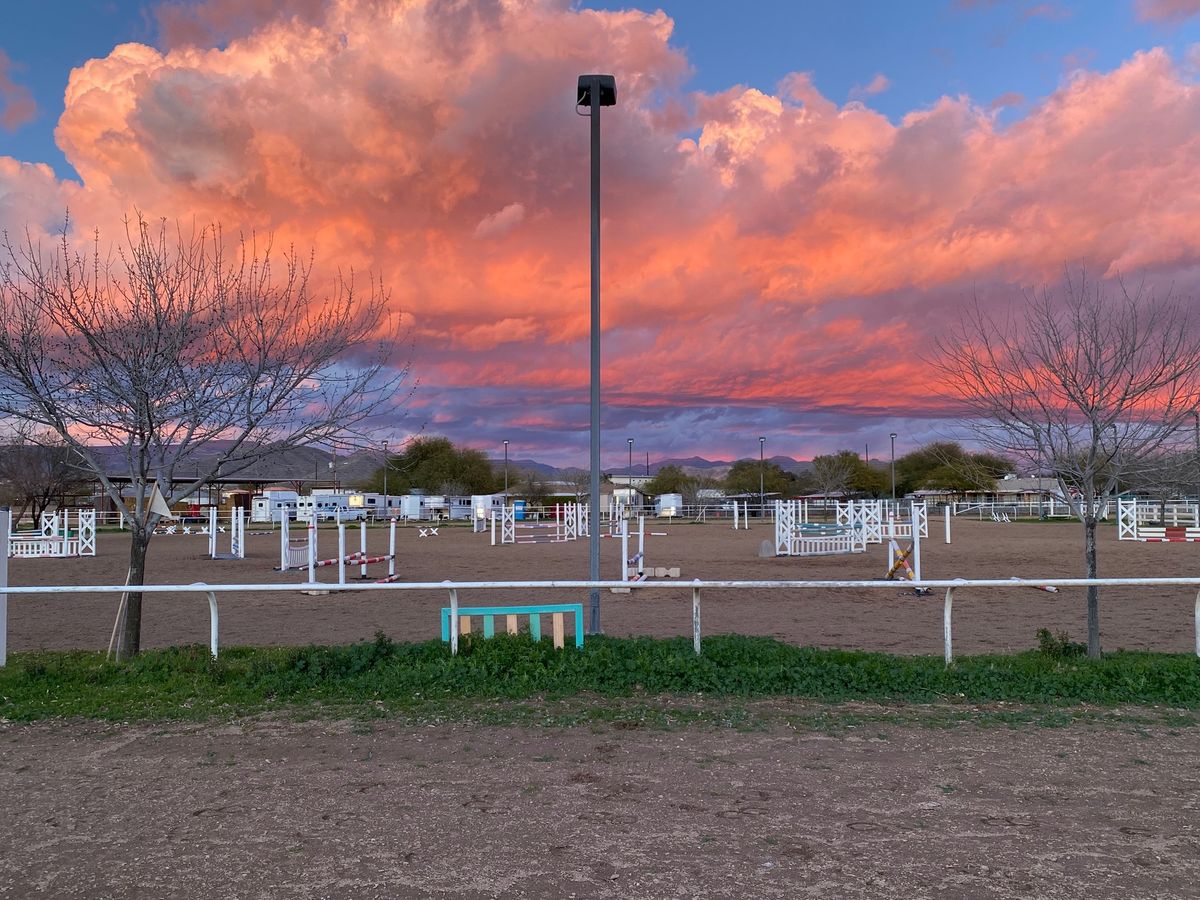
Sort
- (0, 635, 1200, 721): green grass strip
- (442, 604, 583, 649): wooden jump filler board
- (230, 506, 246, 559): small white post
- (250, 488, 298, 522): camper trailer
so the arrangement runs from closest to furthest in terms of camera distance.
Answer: (0, 635, 1200, 721): green grass strip
(442, 604, 583, 649): wooden jump filler board
(230, 506, 246, 559): small white post
(250, 488, 298, 522): camper trailer

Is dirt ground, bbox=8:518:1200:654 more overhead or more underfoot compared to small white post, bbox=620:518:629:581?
more underfoot

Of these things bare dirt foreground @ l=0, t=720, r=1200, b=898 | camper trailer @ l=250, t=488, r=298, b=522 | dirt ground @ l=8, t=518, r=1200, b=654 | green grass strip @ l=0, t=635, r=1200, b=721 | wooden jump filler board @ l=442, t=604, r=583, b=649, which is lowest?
dirt ground @ l=8, t=518, r=1200, b=654

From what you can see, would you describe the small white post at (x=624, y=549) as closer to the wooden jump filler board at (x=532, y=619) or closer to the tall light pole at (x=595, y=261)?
the tall light pole at (x=595, y=261)

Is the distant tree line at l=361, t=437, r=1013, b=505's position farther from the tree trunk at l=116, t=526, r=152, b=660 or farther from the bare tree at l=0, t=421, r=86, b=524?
the tree trunk at l=116, t=526, r=152, b=660

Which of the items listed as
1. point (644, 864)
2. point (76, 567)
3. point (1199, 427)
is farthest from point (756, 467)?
point (644, 864)

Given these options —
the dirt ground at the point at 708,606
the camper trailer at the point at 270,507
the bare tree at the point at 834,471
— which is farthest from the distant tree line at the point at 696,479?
the dirt ground at the point at 708,606

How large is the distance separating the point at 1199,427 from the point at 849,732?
6950 millimetres

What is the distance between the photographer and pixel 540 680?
712 centimetres

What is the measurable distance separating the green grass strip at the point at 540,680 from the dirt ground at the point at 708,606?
92 centimetres

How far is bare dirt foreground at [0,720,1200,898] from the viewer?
11.8 ft

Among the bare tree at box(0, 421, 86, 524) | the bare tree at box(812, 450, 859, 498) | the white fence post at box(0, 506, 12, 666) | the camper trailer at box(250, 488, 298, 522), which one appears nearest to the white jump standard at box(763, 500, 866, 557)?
the white fence post at box(0, 506, 12, 666)

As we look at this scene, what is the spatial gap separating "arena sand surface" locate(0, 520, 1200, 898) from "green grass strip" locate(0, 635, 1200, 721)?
14.8 inches

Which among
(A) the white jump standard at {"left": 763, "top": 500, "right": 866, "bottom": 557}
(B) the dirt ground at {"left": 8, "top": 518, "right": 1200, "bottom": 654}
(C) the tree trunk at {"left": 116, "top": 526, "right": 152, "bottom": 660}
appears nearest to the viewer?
(C) the tree trunk at {"left": 116, "top": 526, "right": 152, "bottom": 660}

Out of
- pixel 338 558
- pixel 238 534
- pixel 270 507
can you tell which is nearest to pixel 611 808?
pixel 338 558
